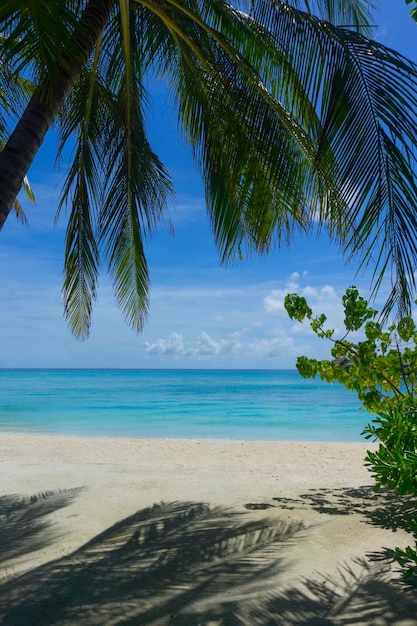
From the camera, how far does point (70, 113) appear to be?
6066mm

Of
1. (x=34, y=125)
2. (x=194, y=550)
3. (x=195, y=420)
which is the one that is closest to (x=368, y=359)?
(x=194, y=550)

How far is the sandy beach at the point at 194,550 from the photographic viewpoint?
9.46ft

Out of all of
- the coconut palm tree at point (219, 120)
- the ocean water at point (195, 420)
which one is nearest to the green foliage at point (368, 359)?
the coconut palm tree at point (219, 120)

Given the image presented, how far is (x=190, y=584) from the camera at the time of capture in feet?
10.5

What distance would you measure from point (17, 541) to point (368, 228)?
340cm

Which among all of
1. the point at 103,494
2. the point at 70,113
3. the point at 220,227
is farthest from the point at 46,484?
the point at 70,113

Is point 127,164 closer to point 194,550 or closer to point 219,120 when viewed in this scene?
point 219,120

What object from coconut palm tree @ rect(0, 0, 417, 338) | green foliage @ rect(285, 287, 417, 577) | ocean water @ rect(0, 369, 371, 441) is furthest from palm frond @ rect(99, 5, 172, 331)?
ocean water @ rect(0, 369, 371, 441)

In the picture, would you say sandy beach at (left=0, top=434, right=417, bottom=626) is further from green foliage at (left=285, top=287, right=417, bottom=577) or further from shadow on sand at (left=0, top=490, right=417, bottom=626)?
green foliage at (left=285, top=287, right=417, bottom=577)

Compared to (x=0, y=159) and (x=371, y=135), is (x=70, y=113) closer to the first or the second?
(x=0, y=159)

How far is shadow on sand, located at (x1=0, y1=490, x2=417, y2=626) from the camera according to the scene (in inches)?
111

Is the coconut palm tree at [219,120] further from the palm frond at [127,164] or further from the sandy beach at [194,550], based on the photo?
the sandy beach at [194,550]

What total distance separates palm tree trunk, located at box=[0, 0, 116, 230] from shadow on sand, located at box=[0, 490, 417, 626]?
2.29 metres

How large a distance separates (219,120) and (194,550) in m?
3.86
